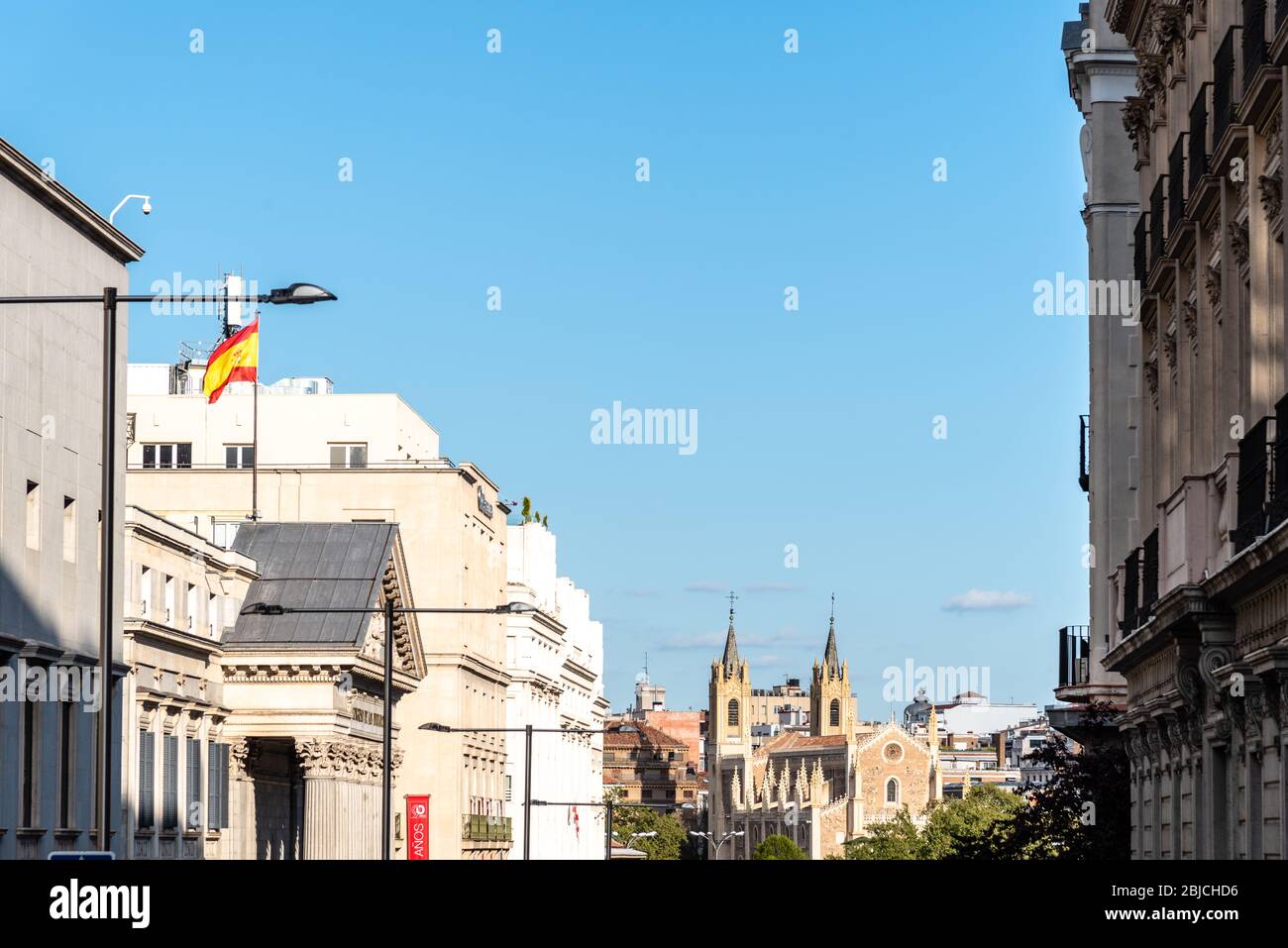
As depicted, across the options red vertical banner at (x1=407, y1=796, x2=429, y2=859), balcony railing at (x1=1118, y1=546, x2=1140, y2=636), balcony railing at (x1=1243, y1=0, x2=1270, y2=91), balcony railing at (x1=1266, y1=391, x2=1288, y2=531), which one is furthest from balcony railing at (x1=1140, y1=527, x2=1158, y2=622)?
red vertical banner at (x1=407, y1=796, x2=429, y2=859)

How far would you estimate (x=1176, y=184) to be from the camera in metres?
→ 32.4

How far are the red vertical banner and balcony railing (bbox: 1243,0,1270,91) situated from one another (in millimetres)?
55848

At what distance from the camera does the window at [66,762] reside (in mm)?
42656

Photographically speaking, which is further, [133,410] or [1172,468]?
[133,410]

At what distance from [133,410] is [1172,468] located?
227ft

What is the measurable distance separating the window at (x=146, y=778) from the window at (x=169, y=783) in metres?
0.93

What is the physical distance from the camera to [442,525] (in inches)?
3659

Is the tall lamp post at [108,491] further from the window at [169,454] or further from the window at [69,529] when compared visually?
the window at [169,454]

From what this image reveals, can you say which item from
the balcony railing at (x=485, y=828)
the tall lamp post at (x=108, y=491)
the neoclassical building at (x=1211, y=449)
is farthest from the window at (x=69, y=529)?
the balcony railing at (x=485, y=828)

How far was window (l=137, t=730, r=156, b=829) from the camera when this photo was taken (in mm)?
52375

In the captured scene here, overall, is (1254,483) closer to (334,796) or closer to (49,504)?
(49,504)

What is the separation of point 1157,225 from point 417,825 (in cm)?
4859
